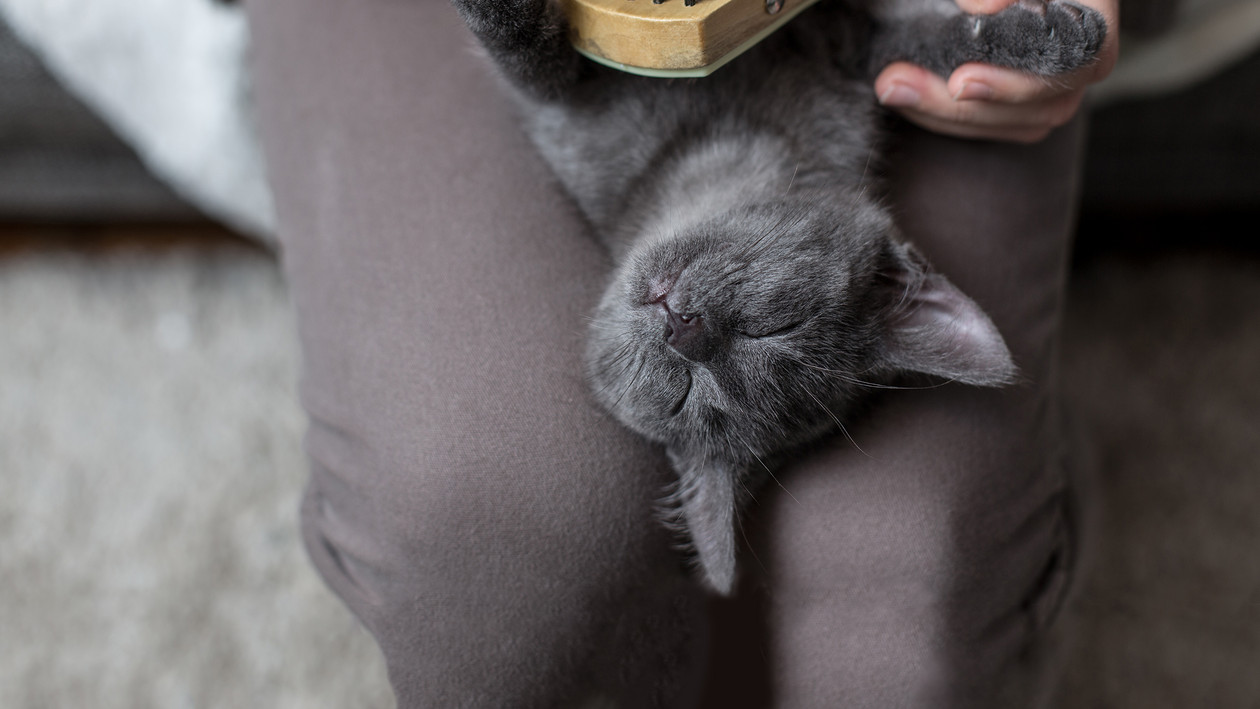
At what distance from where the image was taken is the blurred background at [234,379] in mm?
1268

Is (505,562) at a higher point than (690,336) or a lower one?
lower

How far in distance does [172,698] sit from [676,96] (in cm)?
127

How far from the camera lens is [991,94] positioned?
899 millimetres

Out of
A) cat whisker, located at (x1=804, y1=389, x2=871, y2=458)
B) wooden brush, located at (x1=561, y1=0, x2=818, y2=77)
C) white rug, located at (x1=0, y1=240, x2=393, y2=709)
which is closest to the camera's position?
wooden brush, located at (x1=561, y1=0, x2=818, y2=77)

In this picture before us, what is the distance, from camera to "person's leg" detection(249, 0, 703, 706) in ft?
2.81

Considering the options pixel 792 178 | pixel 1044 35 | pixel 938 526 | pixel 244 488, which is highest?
pixel 1044 35

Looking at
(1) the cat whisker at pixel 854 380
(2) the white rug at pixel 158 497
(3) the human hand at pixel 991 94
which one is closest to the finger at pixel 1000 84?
(3) the human hand at pixel 991 94

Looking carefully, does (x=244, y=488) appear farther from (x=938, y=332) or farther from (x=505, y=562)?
(x=938, y=332)

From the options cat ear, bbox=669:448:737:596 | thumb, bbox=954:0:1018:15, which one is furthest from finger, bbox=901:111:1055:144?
cat ear, bbox=669:448:737:596

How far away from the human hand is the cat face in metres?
0.16

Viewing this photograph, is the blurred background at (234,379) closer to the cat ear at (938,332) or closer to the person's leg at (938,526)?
the person's leg at (938,526)

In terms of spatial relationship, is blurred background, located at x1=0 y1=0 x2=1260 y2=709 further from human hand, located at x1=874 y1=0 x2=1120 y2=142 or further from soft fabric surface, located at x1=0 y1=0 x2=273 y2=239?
human hand, located at x1=874 y1=0 x2=1120 y2=142

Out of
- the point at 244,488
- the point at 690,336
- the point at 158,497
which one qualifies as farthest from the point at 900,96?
the point at 158,497

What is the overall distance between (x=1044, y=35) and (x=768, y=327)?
431 millimetres
